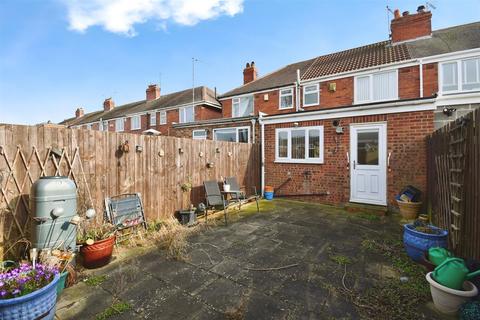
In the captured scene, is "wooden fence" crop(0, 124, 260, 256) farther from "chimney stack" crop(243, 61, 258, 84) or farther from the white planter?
"chimney stack" crop(243, 61, 258, 84)

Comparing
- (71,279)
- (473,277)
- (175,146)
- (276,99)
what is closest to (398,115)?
(473,277)

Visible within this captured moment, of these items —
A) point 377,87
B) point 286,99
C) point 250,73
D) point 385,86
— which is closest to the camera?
point 385,86

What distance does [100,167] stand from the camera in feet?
13.2

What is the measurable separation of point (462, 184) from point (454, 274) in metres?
1.32

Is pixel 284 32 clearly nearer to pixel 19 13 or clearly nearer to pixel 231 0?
pixel 231 0

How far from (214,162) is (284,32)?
5.65 meters

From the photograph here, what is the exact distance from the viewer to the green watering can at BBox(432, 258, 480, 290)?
2.21m

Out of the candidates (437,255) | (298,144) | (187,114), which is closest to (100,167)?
(437,255)

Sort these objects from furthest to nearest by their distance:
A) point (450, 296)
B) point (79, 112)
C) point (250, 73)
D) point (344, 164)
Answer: point (79, 112), point (250, 73), point (344, 164), point (450, 296)

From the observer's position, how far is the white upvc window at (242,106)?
15.9 metres

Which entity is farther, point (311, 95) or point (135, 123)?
point (135, 123)

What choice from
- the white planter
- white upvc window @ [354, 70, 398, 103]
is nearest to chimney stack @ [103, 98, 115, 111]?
white upvc window @ [354, 70, 398, 103]

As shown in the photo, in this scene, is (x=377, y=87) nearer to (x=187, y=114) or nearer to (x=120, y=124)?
(x=187, y=114)

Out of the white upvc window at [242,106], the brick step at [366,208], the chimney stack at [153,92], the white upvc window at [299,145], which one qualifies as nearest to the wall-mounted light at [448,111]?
the brick step at [366,208]
